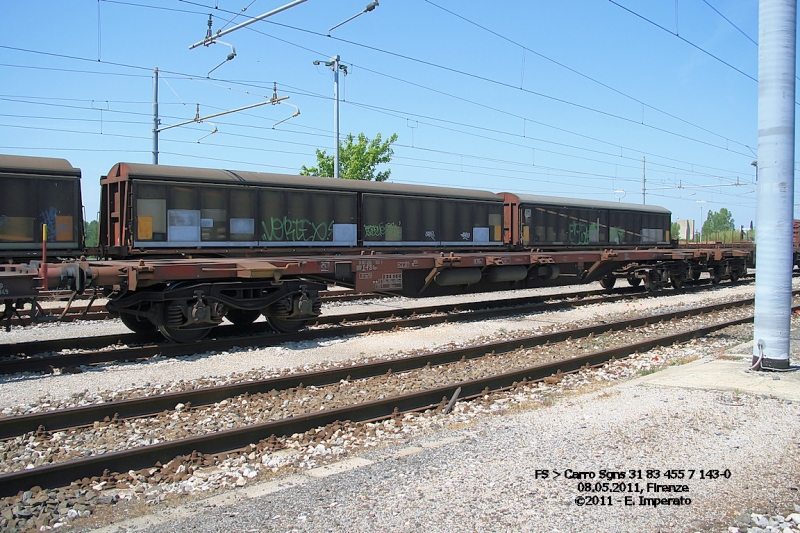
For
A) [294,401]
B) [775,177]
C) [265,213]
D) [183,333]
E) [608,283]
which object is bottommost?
[294,401]

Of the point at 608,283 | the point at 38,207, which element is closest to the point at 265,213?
the point at 38,207

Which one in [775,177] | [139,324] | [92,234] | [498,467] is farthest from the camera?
[92,234]

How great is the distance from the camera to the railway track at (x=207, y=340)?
922 centimetres

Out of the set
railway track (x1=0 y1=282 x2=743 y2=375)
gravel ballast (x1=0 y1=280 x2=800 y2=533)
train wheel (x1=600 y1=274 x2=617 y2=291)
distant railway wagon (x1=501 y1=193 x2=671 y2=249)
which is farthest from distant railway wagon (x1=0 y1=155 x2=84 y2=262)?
train wheel (x1=600 y1=274 x2=617 y2=291)

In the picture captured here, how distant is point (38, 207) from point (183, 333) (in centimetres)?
454

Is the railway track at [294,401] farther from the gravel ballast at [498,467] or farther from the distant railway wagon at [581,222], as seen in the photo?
the distant railway wagon at [581,222]

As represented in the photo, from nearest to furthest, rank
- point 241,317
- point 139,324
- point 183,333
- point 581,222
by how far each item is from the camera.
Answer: point 183,333, point 139,324, point 241,317, point 581,222

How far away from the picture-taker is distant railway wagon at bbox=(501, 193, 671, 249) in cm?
1925

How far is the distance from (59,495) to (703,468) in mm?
4992

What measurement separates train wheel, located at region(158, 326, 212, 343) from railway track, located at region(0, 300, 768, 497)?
134 inches

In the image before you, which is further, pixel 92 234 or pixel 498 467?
pixel 92 234

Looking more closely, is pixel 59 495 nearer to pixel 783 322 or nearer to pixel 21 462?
pixel 21 462

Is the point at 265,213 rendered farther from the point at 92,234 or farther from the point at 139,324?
the point at 92,234

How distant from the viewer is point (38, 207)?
40.1ft
